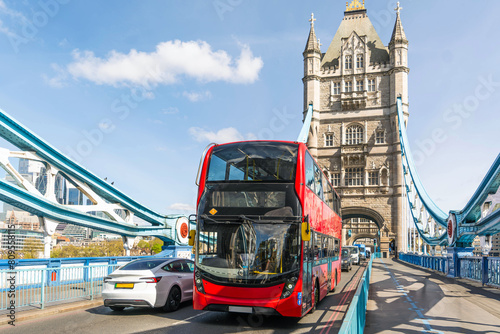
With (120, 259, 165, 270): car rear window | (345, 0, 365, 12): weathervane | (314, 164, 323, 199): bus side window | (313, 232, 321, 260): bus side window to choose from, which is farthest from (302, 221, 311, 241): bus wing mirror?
(345, 0, 365, 12): weathervane

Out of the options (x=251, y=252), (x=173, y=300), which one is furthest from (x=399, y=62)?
(x=251, y=252)

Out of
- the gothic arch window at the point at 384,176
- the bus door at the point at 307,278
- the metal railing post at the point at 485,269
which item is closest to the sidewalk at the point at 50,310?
the bus door at the point at 307,278

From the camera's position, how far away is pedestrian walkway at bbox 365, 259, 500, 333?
833 cm

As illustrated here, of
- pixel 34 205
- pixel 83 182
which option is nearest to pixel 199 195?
pixel 34 205

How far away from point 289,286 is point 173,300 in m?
→ 3.32

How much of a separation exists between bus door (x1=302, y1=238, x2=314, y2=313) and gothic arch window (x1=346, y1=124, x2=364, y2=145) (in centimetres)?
5073

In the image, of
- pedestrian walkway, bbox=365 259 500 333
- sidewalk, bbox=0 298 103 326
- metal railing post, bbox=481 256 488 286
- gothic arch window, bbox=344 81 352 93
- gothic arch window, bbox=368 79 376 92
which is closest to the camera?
pedestrian walkway, bbox=365 259 500 333

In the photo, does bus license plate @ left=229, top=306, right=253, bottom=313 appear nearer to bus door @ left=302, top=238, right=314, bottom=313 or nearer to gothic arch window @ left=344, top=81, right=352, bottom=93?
bus door @ left=302, top=238, right=314, bottom=313

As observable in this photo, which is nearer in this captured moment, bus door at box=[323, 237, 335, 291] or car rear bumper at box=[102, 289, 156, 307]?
car rear bumper at box=[102, 289, 156, 307]

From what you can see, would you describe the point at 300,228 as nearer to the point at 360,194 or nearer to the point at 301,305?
the point at 301,305

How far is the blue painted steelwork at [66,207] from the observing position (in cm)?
1366

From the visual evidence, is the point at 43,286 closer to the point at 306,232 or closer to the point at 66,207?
the point at 66,207

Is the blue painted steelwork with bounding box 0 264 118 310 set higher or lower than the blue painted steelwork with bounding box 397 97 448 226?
lower

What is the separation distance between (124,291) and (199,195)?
2684mm
